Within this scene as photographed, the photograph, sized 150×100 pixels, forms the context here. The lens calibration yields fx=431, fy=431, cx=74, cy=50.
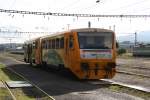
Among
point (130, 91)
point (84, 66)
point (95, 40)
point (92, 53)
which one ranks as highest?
point (95, 40)

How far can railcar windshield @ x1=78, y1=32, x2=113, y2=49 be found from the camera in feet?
77.9

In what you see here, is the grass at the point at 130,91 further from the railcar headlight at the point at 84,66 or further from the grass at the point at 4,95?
the grass at the point at 4,95

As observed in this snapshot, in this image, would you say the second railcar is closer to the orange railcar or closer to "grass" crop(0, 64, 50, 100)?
the orange railcar

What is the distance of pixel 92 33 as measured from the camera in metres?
24.0

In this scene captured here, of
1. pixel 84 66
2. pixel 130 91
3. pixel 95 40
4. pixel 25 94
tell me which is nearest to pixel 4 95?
pixel 25 94

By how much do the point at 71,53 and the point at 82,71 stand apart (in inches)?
54.6

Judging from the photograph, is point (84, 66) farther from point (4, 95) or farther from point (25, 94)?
point (4, 95)

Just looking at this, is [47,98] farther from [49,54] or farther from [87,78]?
[49,54]

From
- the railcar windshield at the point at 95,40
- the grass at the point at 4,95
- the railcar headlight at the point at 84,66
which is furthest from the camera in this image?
the railcar windshield at the point at 95,40

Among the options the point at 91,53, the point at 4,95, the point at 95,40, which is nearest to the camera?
the point at 4,95

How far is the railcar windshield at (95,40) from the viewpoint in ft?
77.9

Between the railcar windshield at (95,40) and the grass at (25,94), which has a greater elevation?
the railcar windshield at (95,40)

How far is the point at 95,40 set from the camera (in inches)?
938

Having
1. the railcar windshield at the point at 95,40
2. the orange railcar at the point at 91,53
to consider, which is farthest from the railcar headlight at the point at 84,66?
the railcar windshield at the point at 95,40
